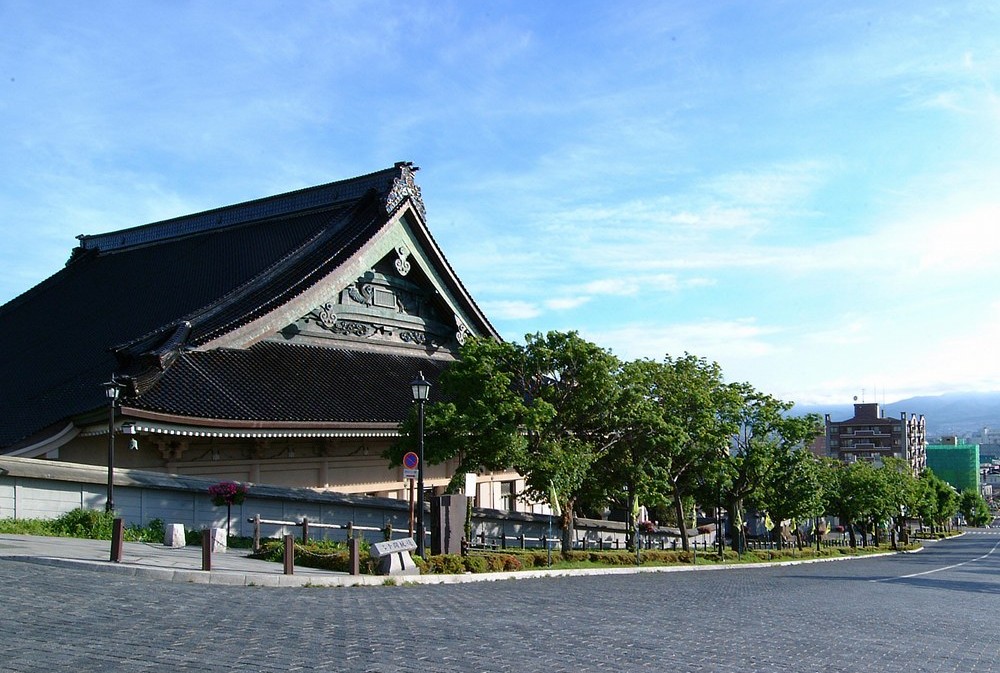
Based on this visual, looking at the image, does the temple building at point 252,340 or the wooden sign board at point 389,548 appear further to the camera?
the temple building at point 252,340

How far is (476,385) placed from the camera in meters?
22.0

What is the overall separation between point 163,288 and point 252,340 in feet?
23.1

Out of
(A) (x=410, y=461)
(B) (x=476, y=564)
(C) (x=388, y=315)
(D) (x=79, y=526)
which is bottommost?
(B) (x=476, y=564)

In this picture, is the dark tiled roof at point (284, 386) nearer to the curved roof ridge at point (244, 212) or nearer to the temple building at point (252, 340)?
the temple building at point (252, 340)

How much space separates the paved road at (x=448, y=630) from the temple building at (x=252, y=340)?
25.3 ft

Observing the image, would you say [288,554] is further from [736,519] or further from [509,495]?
[736,519]

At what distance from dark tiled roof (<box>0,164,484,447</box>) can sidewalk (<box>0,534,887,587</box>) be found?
4.47 meters

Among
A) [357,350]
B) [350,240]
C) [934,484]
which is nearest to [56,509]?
[357,350]

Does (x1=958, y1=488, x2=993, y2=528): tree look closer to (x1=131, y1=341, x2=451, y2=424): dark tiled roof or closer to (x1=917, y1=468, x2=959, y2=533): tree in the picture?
(x1=917, y1=468, x2=959, y2=533): tree

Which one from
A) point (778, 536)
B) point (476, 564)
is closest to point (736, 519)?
point (778, 536)

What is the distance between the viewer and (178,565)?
14.2 m

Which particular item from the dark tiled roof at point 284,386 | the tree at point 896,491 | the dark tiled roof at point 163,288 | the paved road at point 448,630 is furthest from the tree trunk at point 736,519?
the paved road at point 448,630

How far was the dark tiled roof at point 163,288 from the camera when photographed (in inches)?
881

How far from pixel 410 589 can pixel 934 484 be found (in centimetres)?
8876
